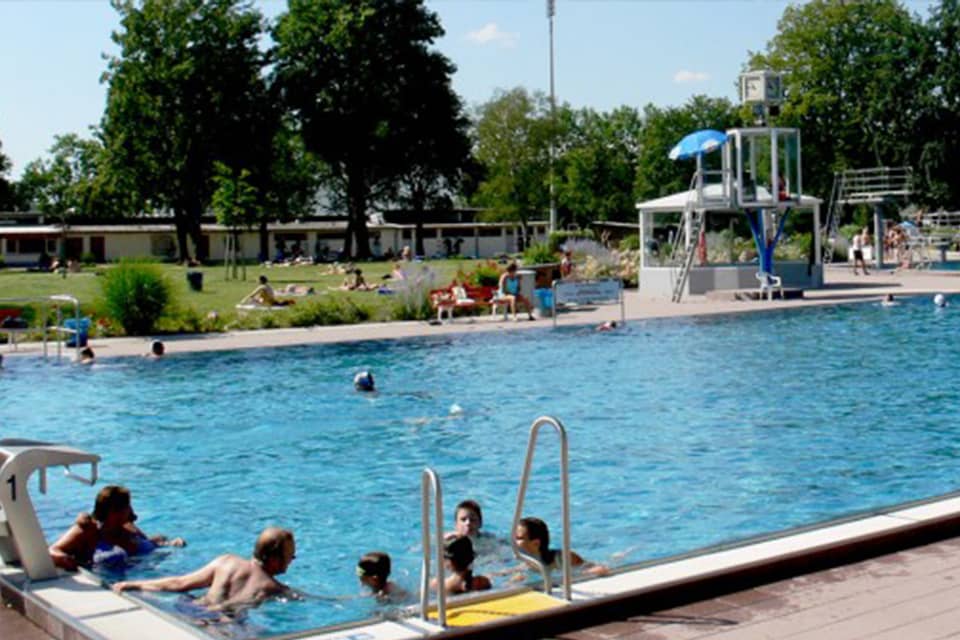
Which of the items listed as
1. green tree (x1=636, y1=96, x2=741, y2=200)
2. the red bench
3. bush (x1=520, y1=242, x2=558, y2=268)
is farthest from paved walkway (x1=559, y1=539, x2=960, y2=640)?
green tree (x1=636, y1=96, x2=741, y2=200)

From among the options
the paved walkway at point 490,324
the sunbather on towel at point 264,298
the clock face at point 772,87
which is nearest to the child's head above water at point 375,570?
the paved walkway at point 490,324

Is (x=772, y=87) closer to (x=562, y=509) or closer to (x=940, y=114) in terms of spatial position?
(x=562, y=509)

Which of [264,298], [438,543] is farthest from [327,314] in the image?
[438,543]

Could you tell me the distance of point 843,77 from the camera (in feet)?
241

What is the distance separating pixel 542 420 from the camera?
6219mm

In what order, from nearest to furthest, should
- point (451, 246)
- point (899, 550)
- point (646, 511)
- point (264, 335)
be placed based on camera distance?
point (899, 550) < point (646, 511) < point (264, 335) < point (451, 246)

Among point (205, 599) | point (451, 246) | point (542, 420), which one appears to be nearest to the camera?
point (542, 420)

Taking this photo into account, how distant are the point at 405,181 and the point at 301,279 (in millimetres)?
33755

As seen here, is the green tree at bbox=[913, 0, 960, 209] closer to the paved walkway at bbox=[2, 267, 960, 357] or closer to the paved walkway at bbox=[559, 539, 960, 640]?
Answer: the paved walkway at bbox=[2, 267, 960, 357]

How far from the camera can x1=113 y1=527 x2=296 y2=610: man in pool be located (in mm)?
7477

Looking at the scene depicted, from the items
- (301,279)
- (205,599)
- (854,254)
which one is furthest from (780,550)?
(301,279)

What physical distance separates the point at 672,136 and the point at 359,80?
72.5 feet

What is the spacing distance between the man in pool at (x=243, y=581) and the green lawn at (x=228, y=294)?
17102 mm

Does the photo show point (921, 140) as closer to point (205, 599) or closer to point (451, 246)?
point (451, 246)
